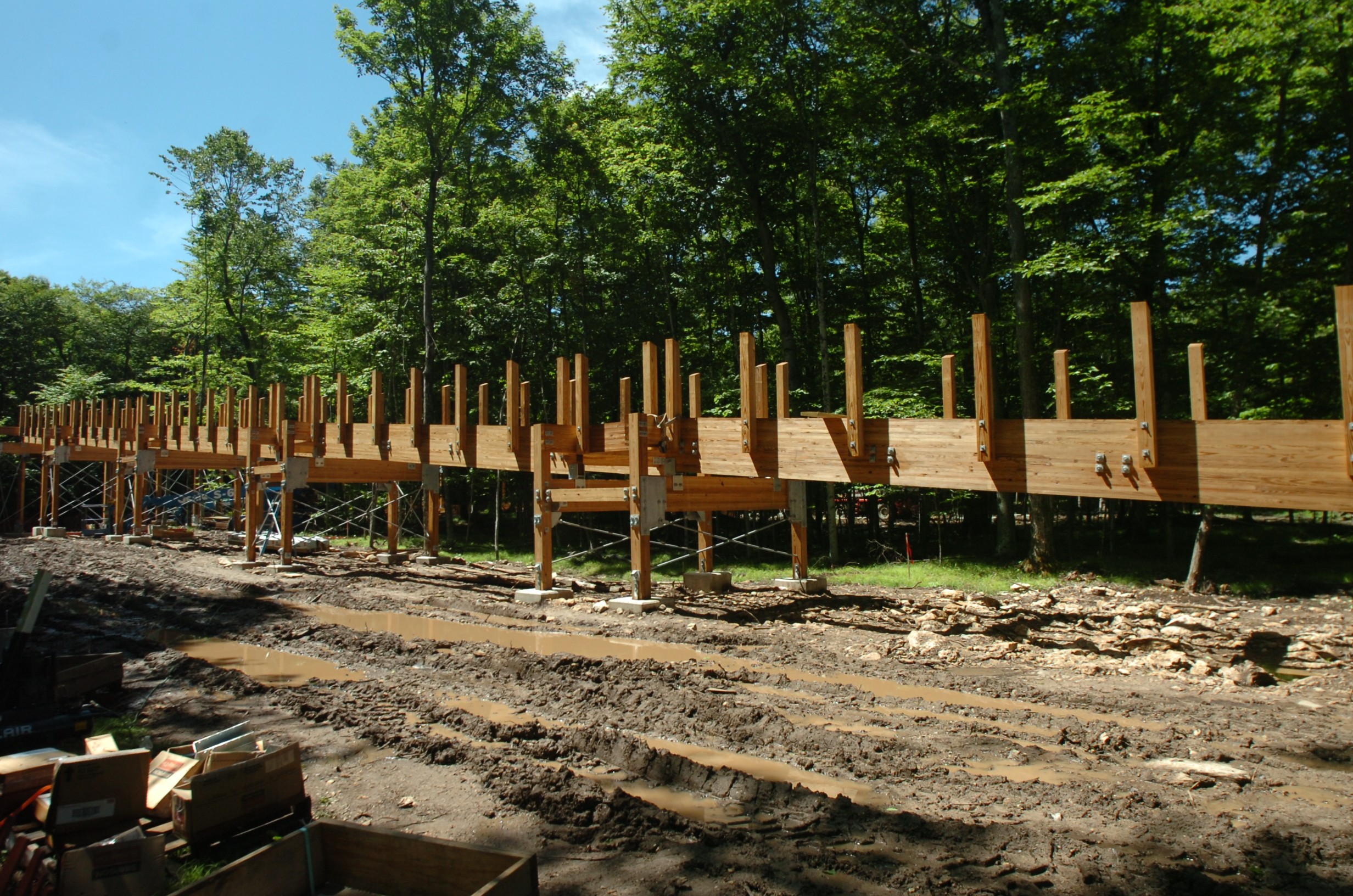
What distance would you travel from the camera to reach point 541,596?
519 inches

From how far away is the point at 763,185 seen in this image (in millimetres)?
24938

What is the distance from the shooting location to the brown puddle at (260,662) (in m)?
8.55

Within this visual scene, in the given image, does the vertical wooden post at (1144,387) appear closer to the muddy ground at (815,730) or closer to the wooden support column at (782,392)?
the muddy ground at (815,730)

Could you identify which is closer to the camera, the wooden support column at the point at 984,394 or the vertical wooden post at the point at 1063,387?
the vertical wooden post at the point at 1063,387

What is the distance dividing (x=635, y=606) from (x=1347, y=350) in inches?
348

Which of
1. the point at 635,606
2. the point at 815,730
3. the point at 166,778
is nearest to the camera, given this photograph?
the point at 166,778

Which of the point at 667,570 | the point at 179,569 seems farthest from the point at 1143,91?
the point at 179,569

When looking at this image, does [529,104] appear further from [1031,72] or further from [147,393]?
[147,393]

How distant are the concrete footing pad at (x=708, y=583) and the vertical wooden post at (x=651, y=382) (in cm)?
360

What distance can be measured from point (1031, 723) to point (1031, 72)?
15844mm

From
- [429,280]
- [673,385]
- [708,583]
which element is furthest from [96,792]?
[429,280]

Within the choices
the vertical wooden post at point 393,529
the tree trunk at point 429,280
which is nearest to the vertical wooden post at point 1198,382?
the vertical wooden post at point 393,529

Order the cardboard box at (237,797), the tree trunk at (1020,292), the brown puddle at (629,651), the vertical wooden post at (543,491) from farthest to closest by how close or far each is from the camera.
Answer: the tree trunk at (1020,292) → the vertical wooden post at (543,491) → the brown puddle at (629,651) → the cardboard box at (237,797)

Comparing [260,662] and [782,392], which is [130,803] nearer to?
[260,662]
